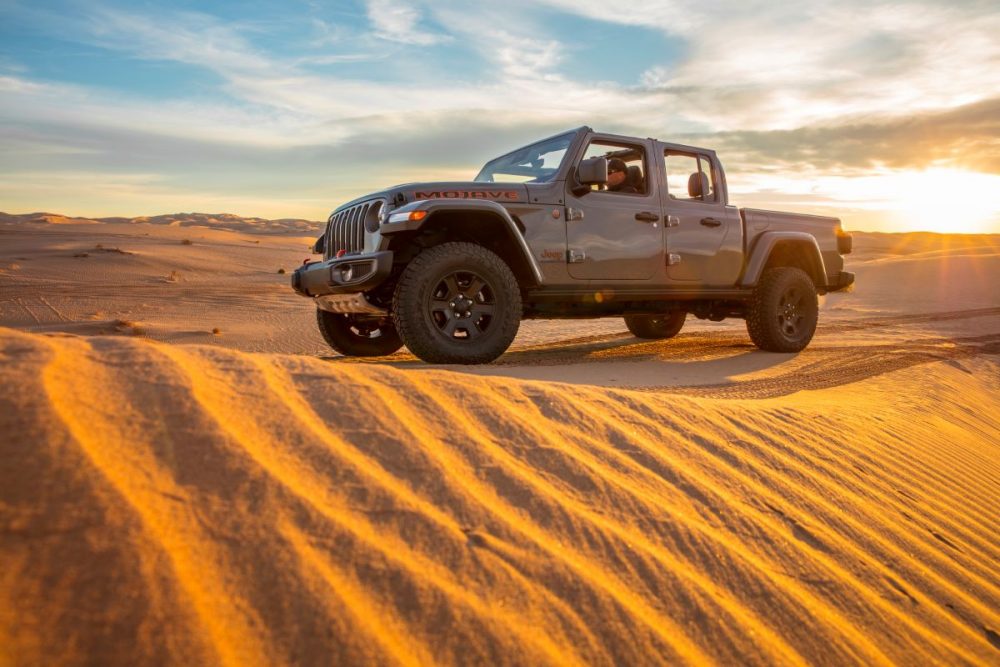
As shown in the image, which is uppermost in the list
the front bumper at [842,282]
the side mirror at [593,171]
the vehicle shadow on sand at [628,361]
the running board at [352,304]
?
the side mirror at [593,171]

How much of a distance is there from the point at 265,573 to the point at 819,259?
7.46 metres

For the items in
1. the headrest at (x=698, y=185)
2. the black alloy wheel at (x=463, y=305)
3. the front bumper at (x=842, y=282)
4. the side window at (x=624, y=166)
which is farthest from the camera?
the front bumper at (x=842, y=282)

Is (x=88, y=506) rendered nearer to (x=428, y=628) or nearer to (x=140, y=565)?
(x=140, y=565)

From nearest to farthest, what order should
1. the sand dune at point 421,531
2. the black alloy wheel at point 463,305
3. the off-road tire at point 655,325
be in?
1. the sand dune at point 421,531
2. the black alloy wheel at point 463,305
3. the off-road tire at point 655,325

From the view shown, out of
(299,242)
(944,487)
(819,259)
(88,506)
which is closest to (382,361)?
(944,487)

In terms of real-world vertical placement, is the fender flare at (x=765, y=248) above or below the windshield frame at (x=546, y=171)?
below

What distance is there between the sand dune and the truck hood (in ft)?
8.60

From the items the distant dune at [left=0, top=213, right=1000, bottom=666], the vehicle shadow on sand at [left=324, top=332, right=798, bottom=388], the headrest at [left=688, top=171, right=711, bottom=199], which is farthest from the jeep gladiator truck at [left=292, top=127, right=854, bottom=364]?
the distant dune at [left=0, top=213, right=1000, bottom=666]

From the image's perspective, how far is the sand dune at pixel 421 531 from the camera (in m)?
1.45

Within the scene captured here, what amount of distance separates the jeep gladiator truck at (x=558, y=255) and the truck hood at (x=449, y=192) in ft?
0.04

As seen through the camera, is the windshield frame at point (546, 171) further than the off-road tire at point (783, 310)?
No

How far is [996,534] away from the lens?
3.12m

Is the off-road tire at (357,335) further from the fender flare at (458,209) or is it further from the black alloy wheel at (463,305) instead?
the fender flare at (458,209)

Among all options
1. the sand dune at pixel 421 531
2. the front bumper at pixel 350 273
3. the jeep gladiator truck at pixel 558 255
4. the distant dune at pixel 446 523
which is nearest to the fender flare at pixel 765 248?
the jeep gladiator truck at pixel 558 255
